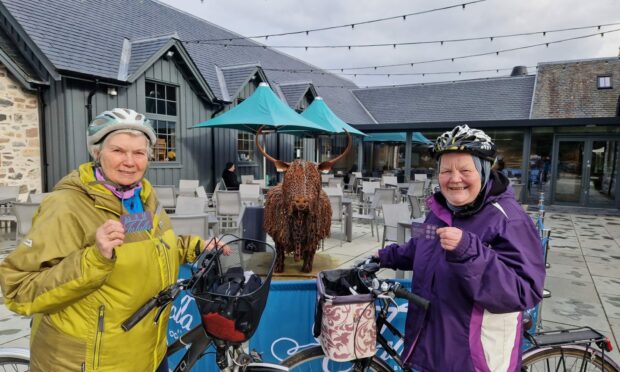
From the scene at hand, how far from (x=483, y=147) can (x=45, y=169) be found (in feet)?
31.6

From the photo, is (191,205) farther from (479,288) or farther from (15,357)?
(479,288)

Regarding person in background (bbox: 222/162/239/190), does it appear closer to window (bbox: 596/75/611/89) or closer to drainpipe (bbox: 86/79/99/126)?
drainpipe (bbox: 86/79/99/126)

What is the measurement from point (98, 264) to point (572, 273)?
21.4 feet

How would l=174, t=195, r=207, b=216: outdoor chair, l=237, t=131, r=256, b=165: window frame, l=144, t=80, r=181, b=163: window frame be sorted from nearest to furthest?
l=174, t=195, r=207, b=216: outdoor chair → l=144, t=80, r=181, b=163: window frame → l=237, t=131, r=256, b=165: window frame

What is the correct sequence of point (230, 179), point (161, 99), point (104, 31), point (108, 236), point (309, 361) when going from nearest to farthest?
point (108, 236) < point (309, 361) < point (104, 31) < point (230, 179) < point (161, 99)

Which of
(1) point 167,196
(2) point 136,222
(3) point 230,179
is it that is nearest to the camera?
(2) point 136,222

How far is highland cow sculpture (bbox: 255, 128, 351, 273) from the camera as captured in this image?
335cm

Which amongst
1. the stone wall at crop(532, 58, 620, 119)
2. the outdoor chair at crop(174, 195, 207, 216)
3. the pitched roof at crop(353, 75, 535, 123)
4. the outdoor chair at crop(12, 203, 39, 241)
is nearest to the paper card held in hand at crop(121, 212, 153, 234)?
the outdoor chair at crop(174, 195, 207, 216)

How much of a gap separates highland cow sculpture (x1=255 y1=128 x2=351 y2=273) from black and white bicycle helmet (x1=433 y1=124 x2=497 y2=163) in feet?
6.07

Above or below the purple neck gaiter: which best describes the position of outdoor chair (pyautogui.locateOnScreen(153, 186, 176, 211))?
below

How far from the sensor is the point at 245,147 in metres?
13.2

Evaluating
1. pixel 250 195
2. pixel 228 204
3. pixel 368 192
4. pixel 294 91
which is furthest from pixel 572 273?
pixel 294 91

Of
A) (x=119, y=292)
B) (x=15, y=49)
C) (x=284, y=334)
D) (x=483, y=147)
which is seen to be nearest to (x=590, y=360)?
(x=483, y=147)

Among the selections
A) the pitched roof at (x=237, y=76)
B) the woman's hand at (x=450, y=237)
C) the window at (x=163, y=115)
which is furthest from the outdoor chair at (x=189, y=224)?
the pitched roof at (x=237, y=76)
